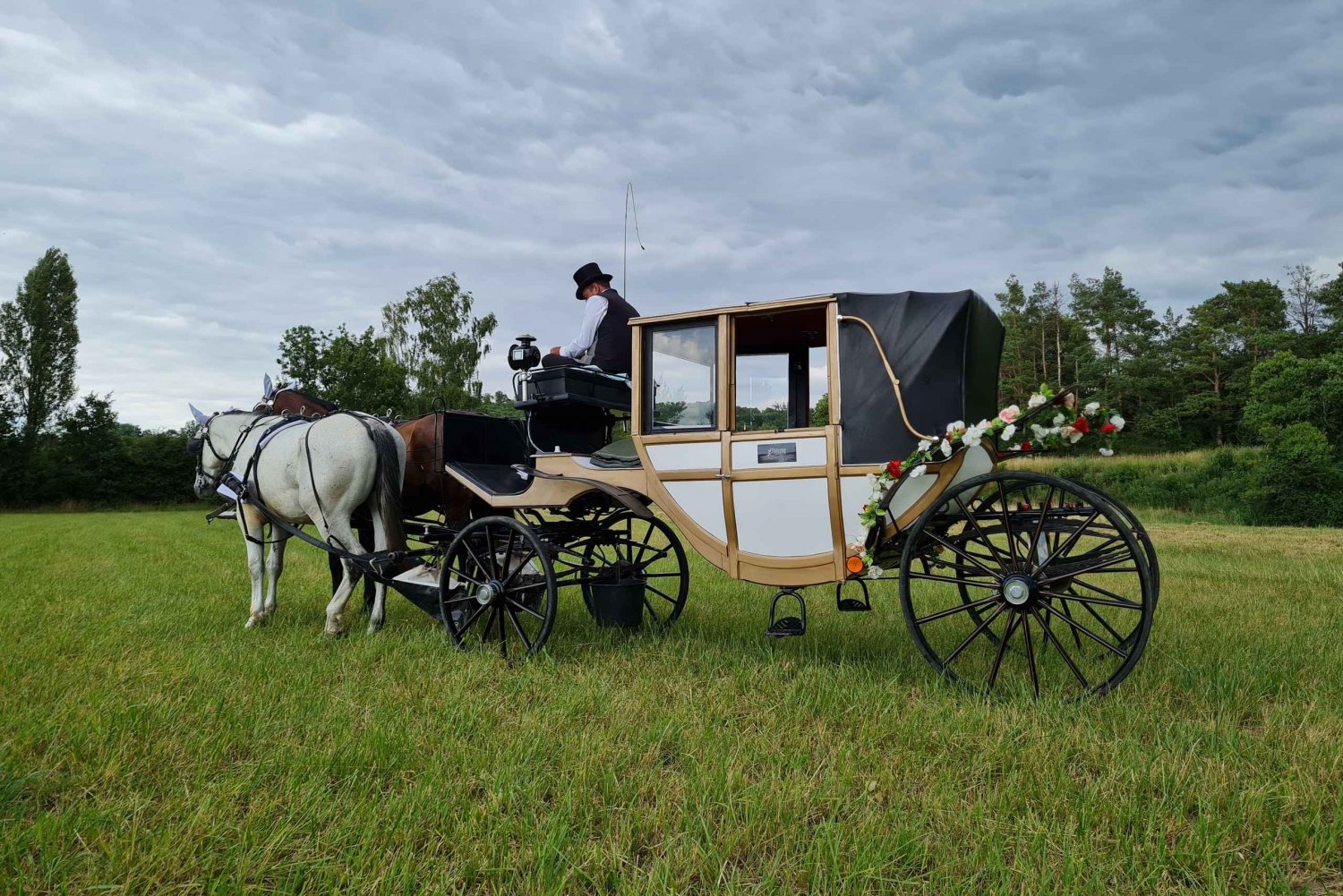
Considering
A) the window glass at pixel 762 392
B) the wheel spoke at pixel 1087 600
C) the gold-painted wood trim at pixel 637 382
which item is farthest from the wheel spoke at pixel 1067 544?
the gold-painted wood trim at pixel 637 382

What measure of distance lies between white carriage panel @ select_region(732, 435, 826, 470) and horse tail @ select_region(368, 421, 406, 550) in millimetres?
2852

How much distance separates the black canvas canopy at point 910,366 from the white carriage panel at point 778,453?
0.16 m

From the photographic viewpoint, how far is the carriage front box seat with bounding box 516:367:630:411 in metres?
4.71

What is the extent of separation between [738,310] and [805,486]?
108 centimetres

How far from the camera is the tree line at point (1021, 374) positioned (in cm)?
3047

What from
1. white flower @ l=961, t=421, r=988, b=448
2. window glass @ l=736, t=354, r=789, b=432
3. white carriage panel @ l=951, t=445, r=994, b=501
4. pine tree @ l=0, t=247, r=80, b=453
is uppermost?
pine tree @ l=0, t=247, r=80, b=453

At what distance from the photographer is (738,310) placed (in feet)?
13.6

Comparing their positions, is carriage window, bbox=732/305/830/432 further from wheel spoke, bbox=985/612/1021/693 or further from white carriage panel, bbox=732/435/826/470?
wheel spoke, bbox=985/612/1021/693

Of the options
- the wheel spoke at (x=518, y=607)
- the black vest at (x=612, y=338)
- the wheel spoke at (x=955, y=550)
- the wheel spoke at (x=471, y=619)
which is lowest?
the wheel spoke at (x=471, y=619)

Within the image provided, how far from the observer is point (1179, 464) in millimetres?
28875

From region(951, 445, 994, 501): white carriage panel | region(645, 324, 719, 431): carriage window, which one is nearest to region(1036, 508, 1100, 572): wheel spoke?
region(951, 445, 994, 501): white carriage panel

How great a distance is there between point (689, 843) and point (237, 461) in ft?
17.7

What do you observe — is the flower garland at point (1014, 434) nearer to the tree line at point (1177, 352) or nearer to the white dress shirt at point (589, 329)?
the white dress shirt at point (589, 329)

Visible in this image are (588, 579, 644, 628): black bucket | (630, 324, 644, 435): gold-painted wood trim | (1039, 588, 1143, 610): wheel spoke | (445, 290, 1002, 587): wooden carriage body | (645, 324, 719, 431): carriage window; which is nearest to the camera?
(1039, 588, 1143, 610): wheel spoke
